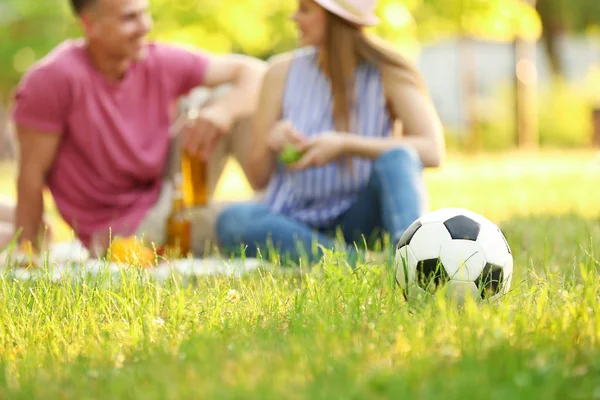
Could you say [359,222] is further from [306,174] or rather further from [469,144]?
[469,144]

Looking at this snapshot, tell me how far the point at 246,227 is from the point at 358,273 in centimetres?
172

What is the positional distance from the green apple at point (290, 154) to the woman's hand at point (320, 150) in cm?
2

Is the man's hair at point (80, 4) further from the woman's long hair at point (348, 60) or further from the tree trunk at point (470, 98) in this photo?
the tree trunk at point (470, 98)

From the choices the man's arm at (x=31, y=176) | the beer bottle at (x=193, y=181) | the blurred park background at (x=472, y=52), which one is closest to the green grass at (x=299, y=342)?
the man's arm at (x=31, y=176)

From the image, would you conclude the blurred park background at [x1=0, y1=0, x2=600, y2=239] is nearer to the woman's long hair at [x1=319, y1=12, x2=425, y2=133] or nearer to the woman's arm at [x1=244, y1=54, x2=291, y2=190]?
the woman's long hair at [x1=319, y1=12, x2=425, y2=133]

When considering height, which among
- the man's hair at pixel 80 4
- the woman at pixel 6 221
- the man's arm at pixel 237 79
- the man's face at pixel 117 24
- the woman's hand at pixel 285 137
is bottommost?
the woman at pixel 6 221

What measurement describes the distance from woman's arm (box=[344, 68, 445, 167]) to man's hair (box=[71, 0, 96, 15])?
1.67 metres

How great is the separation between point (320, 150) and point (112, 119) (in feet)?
4.70

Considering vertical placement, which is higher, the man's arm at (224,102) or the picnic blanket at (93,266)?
the man's arm at (224,102)

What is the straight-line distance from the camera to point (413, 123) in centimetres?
462

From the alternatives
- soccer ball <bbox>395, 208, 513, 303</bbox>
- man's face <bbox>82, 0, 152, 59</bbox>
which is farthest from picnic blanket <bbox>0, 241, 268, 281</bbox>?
man's face <bbox>82, 0, 152, 59</bbox>

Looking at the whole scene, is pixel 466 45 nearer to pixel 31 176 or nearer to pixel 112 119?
pixel 112 119

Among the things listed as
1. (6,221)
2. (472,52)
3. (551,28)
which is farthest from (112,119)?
(551,28)

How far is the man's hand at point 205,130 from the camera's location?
4934 millimetres
